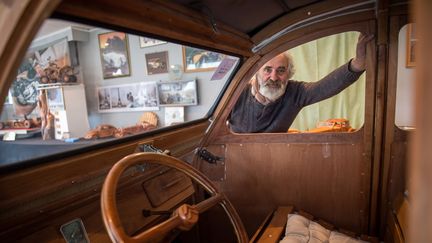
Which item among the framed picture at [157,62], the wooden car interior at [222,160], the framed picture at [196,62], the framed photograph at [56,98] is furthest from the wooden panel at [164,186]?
the framed photograph at [56,98]

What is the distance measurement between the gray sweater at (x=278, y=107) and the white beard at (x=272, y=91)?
0.08ft

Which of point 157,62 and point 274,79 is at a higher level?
point 157,62

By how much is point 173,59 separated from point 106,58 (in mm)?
1619

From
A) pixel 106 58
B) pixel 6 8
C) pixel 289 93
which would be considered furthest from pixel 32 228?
pixel 106 58

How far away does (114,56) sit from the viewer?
5.05m

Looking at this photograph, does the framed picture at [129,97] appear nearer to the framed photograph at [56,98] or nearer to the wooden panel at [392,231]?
the framed photograph at [56,98]

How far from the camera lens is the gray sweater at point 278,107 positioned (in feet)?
5.67

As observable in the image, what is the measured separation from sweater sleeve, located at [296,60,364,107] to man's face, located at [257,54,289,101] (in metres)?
0.13

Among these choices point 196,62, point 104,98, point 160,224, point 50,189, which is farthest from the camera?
point 104,98

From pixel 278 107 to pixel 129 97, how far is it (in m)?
3.95

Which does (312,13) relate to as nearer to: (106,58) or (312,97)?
(312,97)

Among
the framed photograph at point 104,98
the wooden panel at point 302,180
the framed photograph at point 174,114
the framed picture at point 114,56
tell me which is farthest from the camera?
the framed photograph at point 104,98

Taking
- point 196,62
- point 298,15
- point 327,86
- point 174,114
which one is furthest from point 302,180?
point 174,114

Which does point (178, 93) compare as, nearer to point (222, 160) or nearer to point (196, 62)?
point (196, 62)
